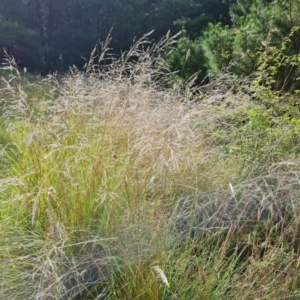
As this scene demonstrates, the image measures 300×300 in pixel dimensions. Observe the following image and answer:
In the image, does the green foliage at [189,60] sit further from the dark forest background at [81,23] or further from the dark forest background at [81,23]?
the dark forest background at [81,23]

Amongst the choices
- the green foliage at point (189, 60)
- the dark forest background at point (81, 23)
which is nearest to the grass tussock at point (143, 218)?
the green foliage at point (189, 60)

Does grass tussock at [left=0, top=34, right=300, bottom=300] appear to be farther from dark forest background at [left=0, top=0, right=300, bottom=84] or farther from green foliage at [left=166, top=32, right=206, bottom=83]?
dark forest background at [left=0, top=0, right=300, bottom=84]

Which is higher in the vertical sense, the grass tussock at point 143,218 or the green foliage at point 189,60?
the grass tussock at point 143,218

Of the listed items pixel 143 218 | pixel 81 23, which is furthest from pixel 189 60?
pixel 81 23

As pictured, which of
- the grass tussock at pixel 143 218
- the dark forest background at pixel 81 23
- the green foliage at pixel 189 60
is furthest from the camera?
the dark forest background at pixel 81 23

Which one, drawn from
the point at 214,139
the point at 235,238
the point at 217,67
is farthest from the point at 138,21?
the point at 235,238

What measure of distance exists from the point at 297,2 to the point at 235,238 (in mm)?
2712

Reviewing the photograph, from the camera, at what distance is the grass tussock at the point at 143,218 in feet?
4.81

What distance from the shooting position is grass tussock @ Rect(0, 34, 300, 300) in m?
1.47

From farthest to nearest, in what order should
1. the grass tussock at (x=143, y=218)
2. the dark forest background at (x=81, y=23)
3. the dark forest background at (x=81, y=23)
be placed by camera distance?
1. the dark forest background at (x=81, y=23)
2. the dark forest background at (x=81, y=23)
3. the grass tussock at (x=143, y=218)

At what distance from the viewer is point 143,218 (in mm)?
1650

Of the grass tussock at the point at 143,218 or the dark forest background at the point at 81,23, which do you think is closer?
the grass tussock at the point at 143,218

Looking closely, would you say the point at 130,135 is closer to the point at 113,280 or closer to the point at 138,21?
the point at 113,280

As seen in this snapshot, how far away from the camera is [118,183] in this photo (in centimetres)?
180
